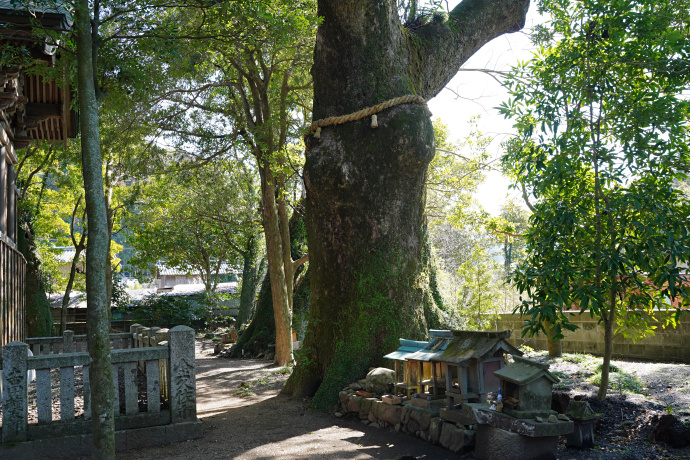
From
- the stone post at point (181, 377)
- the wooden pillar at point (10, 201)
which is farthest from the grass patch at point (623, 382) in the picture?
the wooden pillar at point (10, 201)

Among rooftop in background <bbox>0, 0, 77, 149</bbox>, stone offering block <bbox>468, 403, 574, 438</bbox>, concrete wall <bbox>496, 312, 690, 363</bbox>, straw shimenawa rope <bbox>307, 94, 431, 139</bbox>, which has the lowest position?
concrete wall <bbox>496, 312, 690, 363</bbox>

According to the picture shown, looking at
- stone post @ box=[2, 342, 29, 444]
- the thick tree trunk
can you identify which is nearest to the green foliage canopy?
stone post @ box=[2, 342, 29, 444]

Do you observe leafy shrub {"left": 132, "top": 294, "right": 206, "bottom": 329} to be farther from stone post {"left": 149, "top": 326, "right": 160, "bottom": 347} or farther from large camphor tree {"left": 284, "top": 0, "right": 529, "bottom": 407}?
large camphor tree {"left": 284, "top": 0, "right": 529, "bottom": 407}

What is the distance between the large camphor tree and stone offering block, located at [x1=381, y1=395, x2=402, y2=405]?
98cm

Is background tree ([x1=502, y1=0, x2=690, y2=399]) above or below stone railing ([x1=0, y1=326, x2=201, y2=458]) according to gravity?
above

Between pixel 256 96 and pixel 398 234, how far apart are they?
6.97 metres

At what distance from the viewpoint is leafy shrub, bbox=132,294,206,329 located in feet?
88.2

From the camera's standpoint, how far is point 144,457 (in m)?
5.40

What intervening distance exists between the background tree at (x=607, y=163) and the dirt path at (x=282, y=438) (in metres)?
1.85

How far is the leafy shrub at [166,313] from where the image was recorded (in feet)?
88.2

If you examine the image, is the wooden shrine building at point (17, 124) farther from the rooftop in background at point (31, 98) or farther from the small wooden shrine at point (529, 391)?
the small wooden shrine at point (529, 391)

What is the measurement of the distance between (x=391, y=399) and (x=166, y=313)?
23.4 meters

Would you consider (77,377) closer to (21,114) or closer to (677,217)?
(21,114)

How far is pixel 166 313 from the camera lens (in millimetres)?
27172
